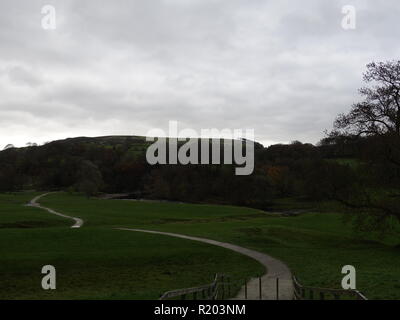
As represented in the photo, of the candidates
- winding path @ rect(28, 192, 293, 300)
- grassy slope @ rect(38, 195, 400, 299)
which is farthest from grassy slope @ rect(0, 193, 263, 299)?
grassy slope @ rect(38, 195, 400, 299)

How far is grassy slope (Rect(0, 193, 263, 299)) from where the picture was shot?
2188 cm

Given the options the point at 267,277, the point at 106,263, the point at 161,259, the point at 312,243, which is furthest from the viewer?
the point at 312,243

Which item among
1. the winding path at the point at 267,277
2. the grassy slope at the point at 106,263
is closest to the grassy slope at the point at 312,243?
the winding path at the point at 267,277

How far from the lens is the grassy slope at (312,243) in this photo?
2161cm

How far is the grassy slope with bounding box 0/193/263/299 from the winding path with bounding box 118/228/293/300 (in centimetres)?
113

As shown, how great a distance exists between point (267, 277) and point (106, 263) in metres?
11.0

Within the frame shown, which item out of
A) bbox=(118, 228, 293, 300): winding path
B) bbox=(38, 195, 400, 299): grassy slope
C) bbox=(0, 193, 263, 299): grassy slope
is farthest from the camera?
bbox=(0, 193, 263, 299): grassy slope

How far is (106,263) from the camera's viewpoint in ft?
90.1

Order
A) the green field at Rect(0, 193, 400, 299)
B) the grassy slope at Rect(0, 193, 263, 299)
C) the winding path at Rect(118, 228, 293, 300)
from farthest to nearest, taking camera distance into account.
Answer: the grassy slope at Rect(0, 193, 263, 299) < the green field at Rect(0, 193, 400, 299) < the winding path at Rect(118, 228, 293, 300)

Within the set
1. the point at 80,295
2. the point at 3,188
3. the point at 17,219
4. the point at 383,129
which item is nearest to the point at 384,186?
the point at 383,129

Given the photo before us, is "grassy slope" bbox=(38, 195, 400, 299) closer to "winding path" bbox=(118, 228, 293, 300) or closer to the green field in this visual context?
the green field

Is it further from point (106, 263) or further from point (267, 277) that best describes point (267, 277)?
point (106, 263)

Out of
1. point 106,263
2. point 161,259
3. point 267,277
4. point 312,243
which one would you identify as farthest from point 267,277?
point 312,243
